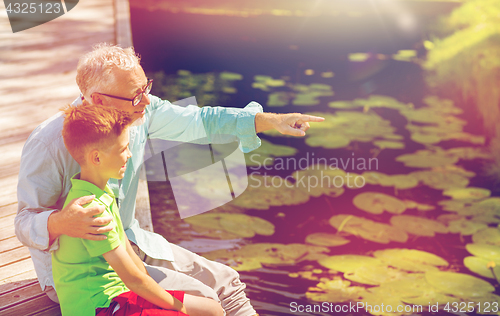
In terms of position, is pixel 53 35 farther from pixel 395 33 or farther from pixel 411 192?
pixel 395 33

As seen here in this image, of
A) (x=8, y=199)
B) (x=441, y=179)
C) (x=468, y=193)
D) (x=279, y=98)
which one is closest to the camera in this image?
(x=8, y=199)

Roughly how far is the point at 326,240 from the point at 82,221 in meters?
1.81

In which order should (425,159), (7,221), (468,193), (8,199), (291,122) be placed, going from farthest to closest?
(425,159), (468,193), (8,199), (7,221), (291,122)

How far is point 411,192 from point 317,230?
0.90 meters

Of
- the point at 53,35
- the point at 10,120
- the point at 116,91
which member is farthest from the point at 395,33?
the point at 116,91

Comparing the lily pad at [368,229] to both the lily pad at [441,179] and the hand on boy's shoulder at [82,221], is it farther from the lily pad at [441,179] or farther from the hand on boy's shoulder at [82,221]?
the hand on boy's shoulder at [82,221]

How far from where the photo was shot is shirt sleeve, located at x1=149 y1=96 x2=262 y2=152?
155 centimetres

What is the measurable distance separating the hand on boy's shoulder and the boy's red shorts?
0.18 m

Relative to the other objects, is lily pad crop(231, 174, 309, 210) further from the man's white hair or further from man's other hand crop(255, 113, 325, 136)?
the man's white hair

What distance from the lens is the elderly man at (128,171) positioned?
113 cm

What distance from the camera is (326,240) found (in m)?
2.62

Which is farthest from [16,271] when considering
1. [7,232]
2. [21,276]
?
[7,232]

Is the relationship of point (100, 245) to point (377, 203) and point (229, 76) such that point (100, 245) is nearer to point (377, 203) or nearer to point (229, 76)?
point (377, 203)

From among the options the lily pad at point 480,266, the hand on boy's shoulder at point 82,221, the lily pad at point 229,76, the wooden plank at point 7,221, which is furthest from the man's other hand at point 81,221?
the lily pad at point 229,76
